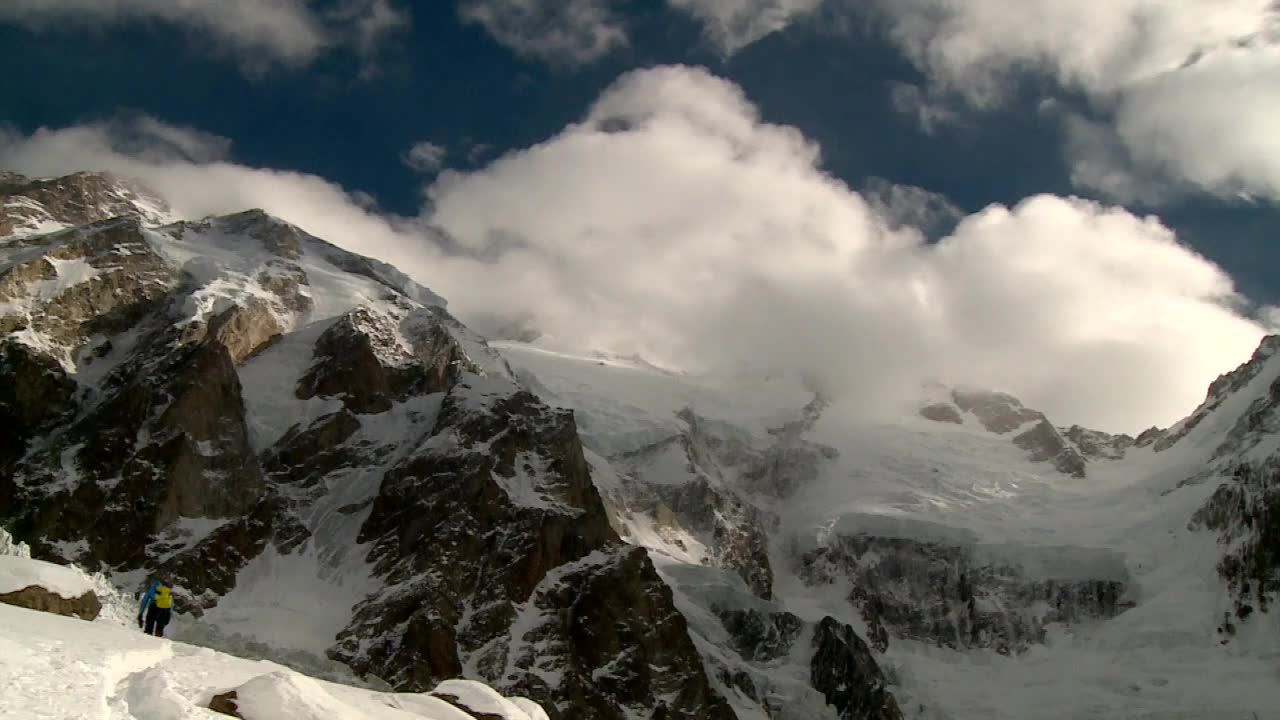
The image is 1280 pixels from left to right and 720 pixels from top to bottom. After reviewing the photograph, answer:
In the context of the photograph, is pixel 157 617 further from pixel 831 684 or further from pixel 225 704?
pixel 831 684

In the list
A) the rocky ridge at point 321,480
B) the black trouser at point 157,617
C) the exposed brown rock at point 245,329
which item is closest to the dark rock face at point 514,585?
the rocky ridge at point 321,480

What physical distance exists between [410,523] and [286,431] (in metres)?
30.1

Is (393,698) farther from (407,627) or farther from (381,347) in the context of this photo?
(381,347)

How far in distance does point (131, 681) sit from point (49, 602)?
39.6ft

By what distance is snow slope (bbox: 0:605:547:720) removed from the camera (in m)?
27.9

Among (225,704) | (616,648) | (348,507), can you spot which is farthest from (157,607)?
(348,507)

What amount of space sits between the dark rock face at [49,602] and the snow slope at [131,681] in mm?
3304

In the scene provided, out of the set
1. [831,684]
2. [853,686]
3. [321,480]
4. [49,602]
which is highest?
→ [321,480]

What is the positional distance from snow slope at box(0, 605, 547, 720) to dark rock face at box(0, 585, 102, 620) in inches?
130

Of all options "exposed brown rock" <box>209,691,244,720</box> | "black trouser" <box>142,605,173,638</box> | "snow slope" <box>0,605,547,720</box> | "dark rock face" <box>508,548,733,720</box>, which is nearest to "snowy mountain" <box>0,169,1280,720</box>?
"dark rock face" <box>508,548,733,720</box>

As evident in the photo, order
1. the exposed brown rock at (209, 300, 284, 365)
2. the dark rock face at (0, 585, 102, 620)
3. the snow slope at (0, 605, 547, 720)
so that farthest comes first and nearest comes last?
1. the exposed brown rock at (209, 300, 284, 365)
2. the dark rock face at (0, 585, 102, 620)
3. the snow slope at (0, 605, 547, 720)

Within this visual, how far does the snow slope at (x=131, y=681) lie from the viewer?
2791 centimetres

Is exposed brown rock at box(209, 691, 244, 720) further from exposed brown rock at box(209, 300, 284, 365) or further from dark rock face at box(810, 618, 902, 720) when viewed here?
dark rock face at box(810, 618, 902, 720)

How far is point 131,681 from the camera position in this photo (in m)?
31.2
